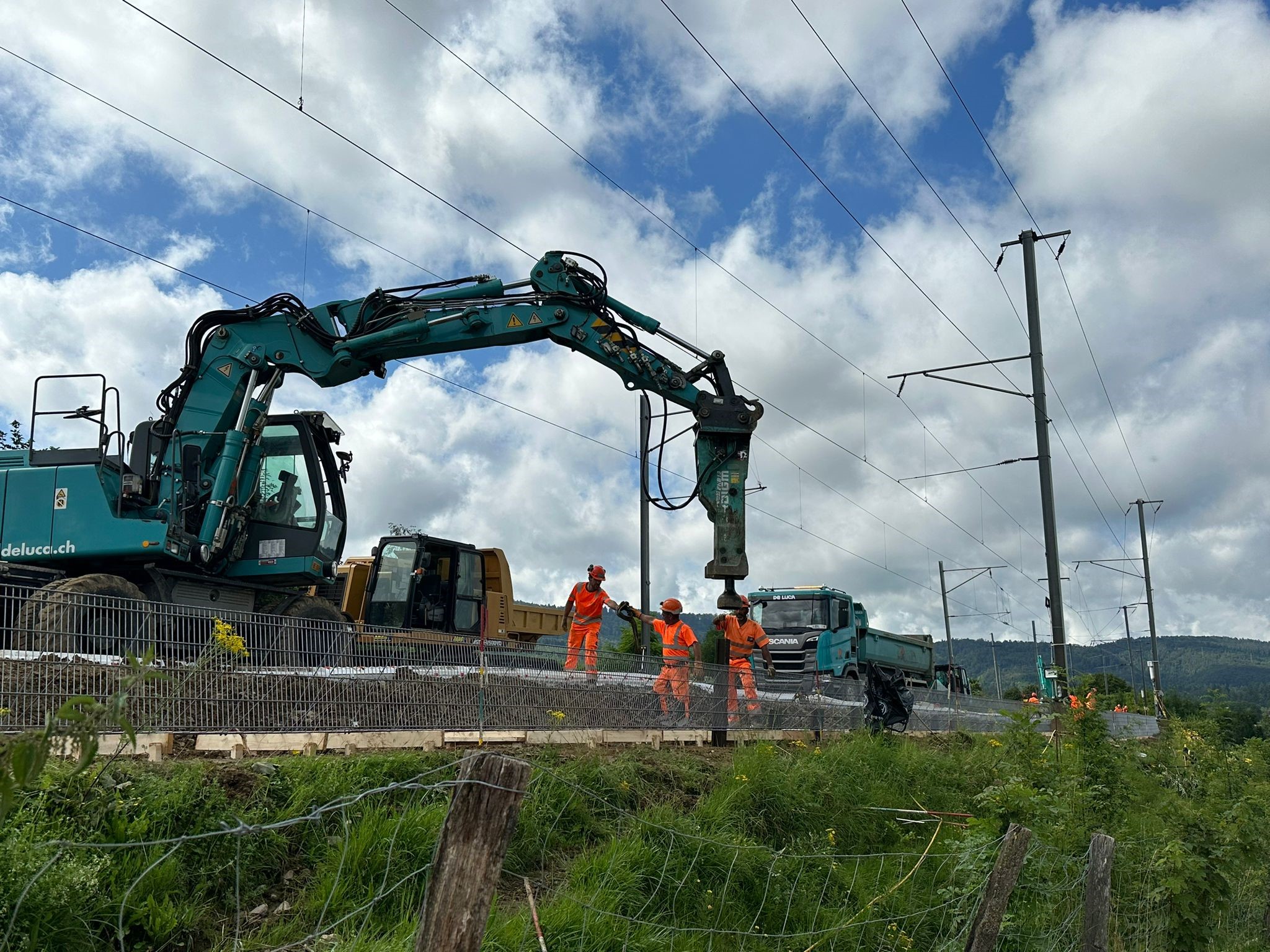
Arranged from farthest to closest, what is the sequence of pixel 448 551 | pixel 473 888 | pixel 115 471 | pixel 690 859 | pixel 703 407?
pixel 448 551 → pixel 703 407 → pixel 115 471 → pixel 690 859 → pixel 473 888

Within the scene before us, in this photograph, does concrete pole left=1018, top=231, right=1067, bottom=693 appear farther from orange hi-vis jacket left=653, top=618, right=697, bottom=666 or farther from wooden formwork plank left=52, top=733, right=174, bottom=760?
wooden formwork plank left=52, top=733, right=174, bottom=760

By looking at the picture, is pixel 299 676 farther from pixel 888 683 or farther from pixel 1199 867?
pixel 888 683

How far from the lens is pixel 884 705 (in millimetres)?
14016

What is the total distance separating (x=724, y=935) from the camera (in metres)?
7.02

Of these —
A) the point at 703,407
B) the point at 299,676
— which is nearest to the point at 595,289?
the point at 703,407

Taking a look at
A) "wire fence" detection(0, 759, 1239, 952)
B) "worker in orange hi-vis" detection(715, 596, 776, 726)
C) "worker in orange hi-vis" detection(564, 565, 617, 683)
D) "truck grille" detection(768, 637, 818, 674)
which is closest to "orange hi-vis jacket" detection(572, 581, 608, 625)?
"worker in orange hi-vis" detection(564, 565, 617, 683)

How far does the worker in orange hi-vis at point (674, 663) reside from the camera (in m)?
11.3

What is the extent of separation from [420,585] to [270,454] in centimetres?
526

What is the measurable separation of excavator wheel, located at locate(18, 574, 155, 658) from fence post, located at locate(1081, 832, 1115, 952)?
5.38m

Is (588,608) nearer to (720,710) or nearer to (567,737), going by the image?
(720,710)

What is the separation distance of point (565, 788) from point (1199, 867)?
5150mm


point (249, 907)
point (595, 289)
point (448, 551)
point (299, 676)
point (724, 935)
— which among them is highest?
point (595, 289)

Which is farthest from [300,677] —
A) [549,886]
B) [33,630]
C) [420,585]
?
[420,585]

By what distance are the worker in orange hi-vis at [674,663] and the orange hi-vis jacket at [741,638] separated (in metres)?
0.84
